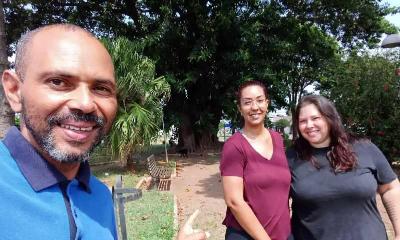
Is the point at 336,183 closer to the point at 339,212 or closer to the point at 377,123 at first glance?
the point at 339,212

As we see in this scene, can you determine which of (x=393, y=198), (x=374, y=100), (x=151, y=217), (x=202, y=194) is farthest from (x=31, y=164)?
(x=374, y=100)

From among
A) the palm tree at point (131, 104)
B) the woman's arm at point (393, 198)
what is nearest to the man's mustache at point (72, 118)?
the woman's arm at point (393, 198)

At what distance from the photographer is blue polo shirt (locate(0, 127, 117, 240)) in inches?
43.5

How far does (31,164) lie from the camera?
3.98 feet

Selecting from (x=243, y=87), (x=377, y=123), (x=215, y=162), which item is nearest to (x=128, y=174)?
(x=215, y=162)

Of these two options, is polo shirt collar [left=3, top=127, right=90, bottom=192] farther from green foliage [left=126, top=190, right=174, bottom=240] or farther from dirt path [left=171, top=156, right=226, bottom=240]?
dirt path [left=171, top=156, right=226, bottom=240]

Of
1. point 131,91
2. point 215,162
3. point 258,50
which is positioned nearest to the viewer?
point 131,91

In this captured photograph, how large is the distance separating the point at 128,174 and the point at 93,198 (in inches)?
380

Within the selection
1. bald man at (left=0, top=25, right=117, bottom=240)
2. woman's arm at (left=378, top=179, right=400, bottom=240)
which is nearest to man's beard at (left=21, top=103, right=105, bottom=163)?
bald man at (left=0, top=25, right=117, bottom=240)

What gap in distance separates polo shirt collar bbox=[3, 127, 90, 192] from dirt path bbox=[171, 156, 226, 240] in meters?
4.53

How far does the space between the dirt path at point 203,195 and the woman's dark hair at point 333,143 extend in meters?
3.23

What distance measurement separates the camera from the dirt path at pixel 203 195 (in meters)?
6.18

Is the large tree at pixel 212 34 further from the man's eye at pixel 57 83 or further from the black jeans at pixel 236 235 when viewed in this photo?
the man's eye at pixel 57 83

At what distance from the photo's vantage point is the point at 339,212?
2381 millimetres
